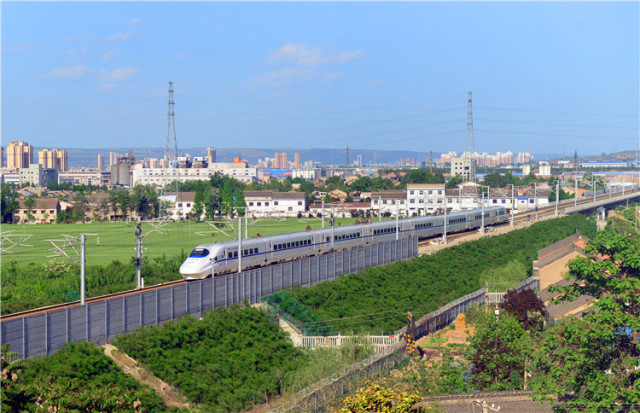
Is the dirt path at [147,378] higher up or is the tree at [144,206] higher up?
the tree at [144,206]

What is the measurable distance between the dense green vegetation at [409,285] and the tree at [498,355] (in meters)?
7.46

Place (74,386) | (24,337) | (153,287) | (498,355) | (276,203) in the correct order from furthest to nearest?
(276,203) → (153,287) → (498,355) → (24,337) → (74,386)

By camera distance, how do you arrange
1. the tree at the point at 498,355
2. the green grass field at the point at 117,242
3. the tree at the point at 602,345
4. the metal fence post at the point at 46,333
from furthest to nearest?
the green grass field at the point at 117,242 < the tree at the point at 498,355 < the metal fence post at the point at 46,333 < the tree at the point at 602,345

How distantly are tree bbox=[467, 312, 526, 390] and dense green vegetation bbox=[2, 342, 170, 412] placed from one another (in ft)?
45.3

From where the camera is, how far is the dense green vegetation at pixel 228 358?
2778cm

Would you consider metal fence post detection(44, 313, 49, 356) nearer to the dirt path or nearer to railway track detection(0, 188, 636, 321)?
railway track detection(0, 188, 636, 321)

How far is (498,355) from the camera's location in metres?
32.6

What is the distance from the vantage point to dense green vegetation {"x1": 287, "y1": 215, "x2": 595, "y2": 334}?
A: 41.7 m

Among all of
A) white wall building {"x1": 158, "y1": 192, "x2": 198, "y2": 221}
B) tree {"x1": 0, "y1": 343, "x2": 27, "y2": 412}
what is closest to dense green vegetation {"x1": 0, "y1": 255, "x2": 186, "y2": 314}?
tree {"x1": 0, "y1": 343, "x2": 27, "y2": 412}

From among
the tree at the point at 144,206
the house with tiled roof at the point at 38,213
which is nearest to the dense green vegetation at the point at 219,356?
the tree at the point at 144,206

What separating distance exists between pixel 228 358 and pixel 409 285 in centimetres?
2269

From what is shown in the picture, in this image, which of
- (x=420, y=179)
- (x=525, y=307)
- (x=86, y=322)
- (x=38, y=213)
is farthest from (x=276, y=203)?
(x=86, y=322)

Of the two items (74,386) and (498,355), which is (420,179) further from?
(74,386)

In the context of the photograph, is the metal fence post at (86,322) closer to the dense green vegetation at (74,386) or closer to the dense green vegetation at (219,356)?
the dense green vegetation at (74,386)
